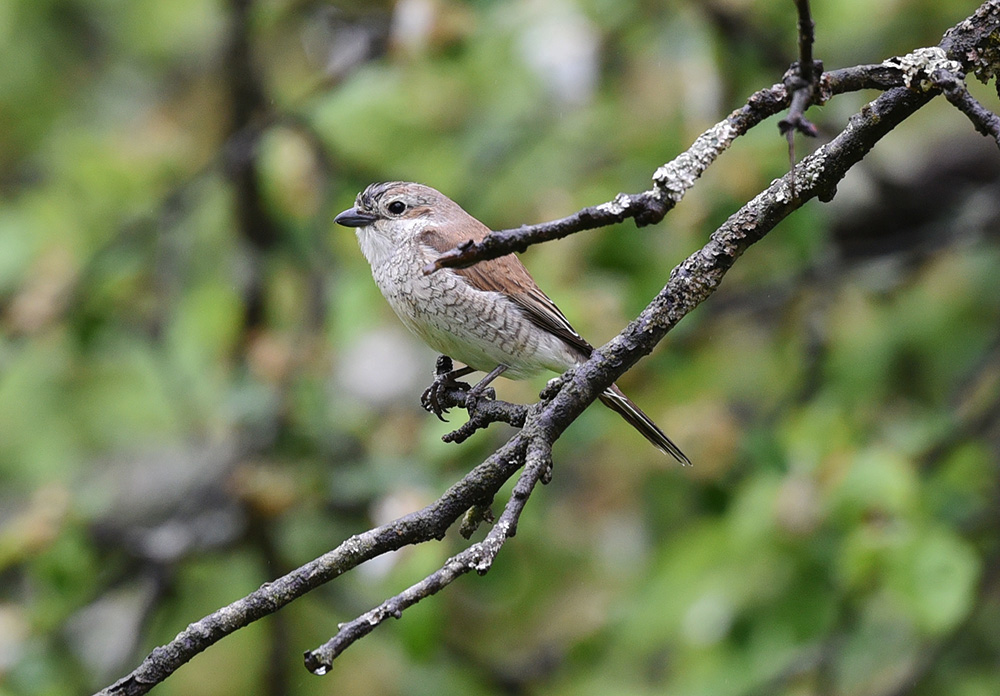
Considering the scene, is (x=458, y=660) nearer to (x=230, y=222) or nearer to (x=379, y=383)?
(x=379, y=383)

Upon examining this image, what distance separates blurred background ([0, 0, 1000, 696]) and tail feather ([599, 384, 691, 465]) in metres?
0.62

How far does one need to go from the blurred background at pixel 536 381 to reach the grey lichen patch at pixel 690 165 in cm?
231

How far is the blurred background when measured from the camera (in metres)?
4.25

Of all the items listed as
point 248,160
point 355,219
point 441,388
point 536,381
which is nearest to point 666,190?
point 441,388

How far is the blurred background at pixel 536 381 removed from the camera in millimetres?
4254

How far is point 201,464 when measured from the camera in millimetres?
6680

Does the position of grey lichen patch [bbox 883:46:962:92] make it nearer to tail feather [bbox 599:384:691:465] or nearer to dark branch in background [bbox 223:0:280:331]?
tail feather [bbox 599:384:691:465]

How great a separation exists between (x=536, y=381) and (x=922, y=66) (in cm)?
289

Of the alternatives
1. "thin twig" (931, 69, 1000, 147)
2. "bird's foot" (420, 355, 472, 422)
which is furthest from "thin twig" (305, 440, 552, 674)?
"bird's foot" (420, 355, 472, 422)

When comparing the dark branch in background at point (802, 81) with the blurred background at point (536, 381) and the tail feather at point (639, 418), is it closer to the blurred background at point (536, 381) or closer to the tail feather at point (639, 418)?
the tail feather at point (639, 418)

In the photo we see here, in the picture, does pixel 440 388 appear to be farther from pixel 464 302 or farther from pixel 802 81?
pixel 802 81

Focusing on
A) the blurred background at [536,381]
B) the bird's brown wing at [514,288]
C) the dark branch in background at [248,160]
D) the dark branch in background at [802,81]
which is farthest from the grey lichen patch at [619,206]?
the dark branch in background at [248,160]

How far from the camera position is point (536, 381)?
4500 millimetres

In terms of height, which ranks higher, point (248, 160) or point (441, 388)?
point (248, 160)
